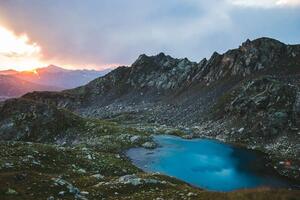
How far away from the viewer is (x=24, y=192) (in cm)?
3516

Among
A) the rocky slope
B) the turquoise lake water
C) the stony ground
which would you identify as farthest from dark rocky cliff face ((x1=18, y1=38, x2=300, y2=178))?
the stony ground

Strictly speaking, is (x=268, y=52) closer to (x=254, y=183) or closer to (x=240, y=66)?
(x=240, y=66)

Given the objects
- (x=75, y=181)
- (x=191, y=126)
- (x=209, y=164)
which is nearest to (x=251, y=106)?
(x=191, y=126)

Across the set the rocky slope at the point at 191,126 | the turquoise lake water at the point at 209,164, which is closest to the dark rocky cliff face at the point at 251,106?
the rocky slope at the point at 191,126

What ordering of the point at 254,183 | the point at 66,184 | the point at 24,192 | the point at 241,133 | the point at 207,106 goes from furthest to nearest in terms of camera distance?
1. the point at 207,106
2. the point at 241,133
3. the point at 254,183
4. the point at 66,184
5. the point at 24,192

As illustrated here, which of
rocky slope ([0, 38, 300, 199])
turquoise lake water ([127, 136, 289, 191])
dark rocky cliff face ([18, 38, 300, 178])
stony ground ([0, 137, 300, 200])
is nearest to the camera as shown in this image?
stony ground ([0, 137, 300, 200])

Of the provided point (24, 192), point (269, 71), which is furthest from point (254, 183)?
point (269, 71)

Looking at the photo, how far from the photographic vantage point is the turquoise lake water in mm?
72750

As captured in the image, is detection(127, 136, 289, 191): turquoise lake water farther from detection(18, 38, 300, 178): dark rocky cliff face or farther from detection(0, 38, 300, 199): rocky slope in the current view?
detection(18, 38, 300, 178): dark rocky cliff face

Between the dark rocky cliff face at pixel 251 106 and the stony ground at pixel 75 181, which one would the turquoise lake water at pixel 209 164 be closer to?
the dark rocky cliff face at pixel 251 106

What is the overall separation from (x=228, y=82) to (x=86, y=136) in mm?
94175

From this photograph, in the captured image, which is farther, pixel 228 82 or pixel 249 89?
pixel 228 82

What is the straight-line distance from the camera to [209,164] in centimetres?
8669

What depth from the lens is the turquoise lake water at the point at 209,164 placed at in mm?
72750
